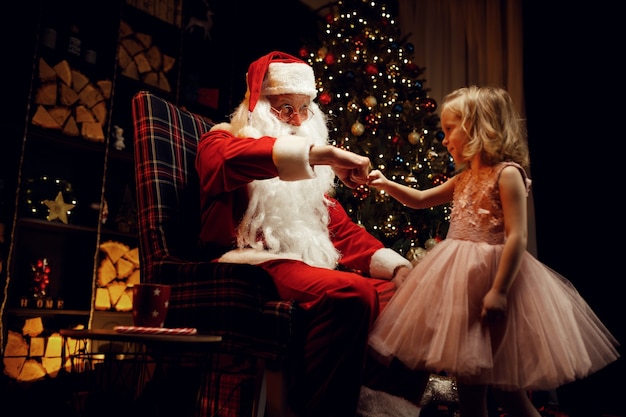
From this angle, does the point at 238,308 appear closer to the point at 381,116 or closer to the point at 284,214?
the point at 284,214

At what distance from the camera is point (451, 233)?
5.74 ft

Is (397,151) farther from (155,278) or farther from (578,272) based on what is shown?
(155,278)

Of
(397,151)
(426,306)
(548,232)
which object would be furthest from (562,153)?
(426,306)

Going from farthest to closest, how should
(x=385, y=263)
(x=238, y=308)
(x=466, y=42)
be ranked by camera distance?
(x=466, y=42), (x=385, y=263), (x=238, y=308)

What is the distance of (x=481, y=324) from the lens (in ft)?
4.81

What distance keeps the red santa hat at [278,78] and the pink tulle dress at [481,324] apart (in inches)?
35.8

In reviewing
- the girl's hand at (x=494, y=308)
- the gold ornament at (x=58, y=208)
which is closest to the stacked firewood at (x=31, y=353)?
the gold ornament at (x=58, y=208)

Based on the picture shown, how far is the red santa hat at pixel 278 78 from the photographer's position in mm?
2303

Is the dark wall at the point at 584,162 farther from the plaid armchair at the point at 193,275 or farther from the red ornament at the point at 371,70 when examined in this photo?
the plaid armchair at the point at 193,275

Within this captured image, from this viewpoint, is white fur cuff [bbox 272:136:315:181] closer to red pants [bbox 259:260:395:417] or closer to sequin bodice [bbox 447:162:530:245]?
red pants [bbox 259:260:395:417]

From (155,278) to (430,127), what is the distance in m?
2.91

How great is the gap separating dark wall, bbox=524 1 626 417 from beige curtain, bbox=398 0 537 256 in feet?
2.09

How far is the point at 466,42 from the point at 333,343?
4.51m

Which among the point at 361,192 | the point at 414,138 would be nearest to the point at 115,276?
the point at 361,192
